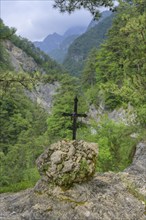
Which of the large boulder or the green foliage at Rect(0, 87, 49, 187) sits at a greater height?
the large boulder

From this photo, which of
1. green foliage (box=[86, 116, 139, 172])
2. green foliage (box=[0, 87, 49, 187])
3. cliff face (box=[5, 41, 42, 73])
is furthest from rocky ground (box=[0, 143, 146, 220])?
cliff face (box=[5, 41, 42, 73])

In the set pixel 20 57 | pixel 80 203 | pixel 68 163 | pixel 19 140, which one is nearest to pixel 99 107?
pixel 19 140

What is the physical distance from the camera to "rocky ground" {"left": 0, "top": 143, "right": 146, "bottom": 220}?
7.46 metres

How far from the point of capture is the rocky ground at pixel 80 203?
7.46m

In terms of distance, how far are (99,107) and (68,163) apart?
150ft

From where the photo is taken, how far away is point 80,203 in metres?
7.71

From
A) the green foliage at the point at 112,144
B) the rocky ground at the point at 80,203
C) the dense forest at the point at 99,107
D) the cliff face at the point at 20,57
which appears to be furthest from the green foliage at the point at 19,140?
the cliff face at the point at 20,57

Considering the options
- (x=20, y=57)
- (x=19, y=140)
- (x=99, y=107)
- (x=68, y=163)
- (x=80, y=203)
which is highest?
(x=20, y=57)

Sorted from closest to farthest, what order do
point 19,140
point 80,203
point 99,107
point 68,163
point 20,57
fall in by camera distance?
point 80,203 < point 68,163 < point 19,140 < point 99,107 < point 20,57

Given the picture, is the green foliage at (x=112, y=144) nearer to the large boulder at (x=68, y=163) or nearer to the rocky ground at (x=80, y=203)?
the rocky ground at (x=80, y=203)

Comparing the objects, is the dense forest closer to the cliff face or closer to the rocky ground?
the rocky ground

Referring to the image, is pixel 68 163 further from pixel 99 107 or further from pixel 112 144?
pixel 99 107

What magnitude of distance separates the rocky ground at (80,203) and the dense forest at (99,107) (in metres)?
2.51

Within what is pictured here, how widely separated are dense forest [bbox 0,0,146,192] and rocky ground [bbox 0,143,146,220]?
251cm
